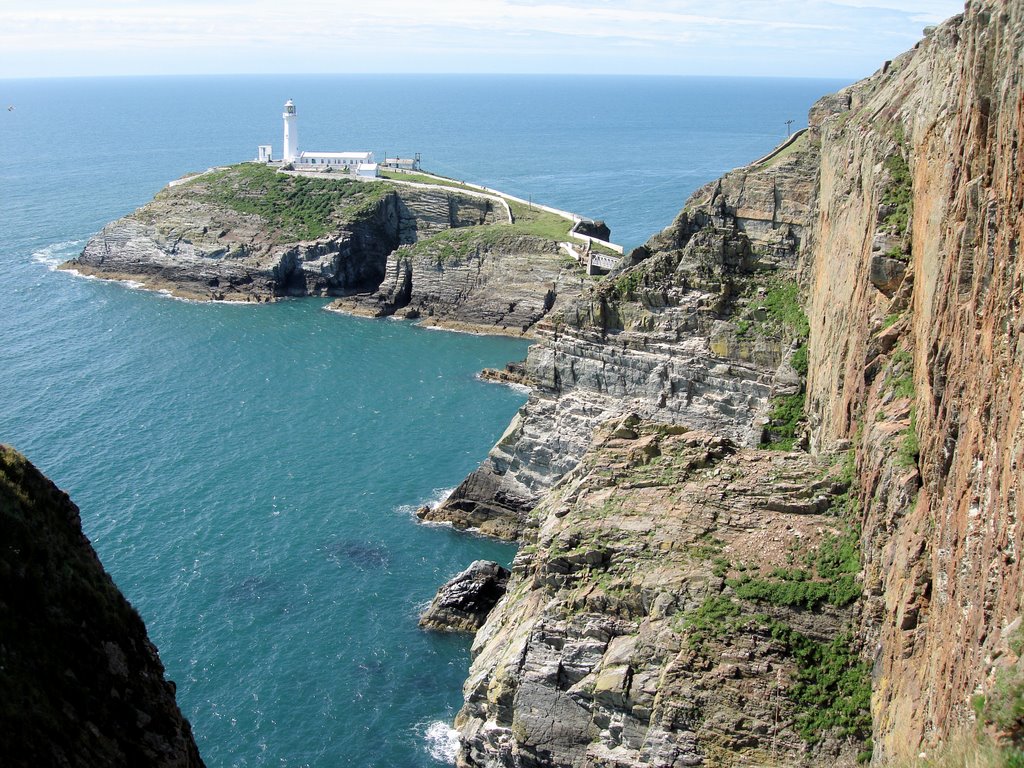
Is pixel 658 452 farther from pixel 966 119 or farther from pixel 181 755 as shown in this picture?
pixel 181 755

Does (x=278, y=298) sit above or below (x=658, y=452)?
below

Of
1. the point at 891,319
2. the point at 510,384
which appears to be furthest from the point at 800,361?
the point at 510,384

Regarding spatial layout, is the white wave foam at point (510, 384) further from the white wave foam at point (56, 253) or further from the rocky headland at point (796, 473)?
the white wave foam at point (56, 253)

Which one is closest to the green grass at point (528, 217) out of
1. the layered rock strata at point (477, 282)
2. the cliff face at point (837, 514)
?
the layered rock strata at point (477, 282)

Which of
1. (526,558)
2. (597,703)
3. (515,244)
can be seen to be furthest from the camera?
(515,244)

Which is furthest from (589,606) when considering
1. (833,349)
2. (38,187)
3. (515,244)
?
(38,187)

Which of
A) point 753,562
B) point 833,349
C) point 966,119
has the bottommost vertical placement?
point 753,562
